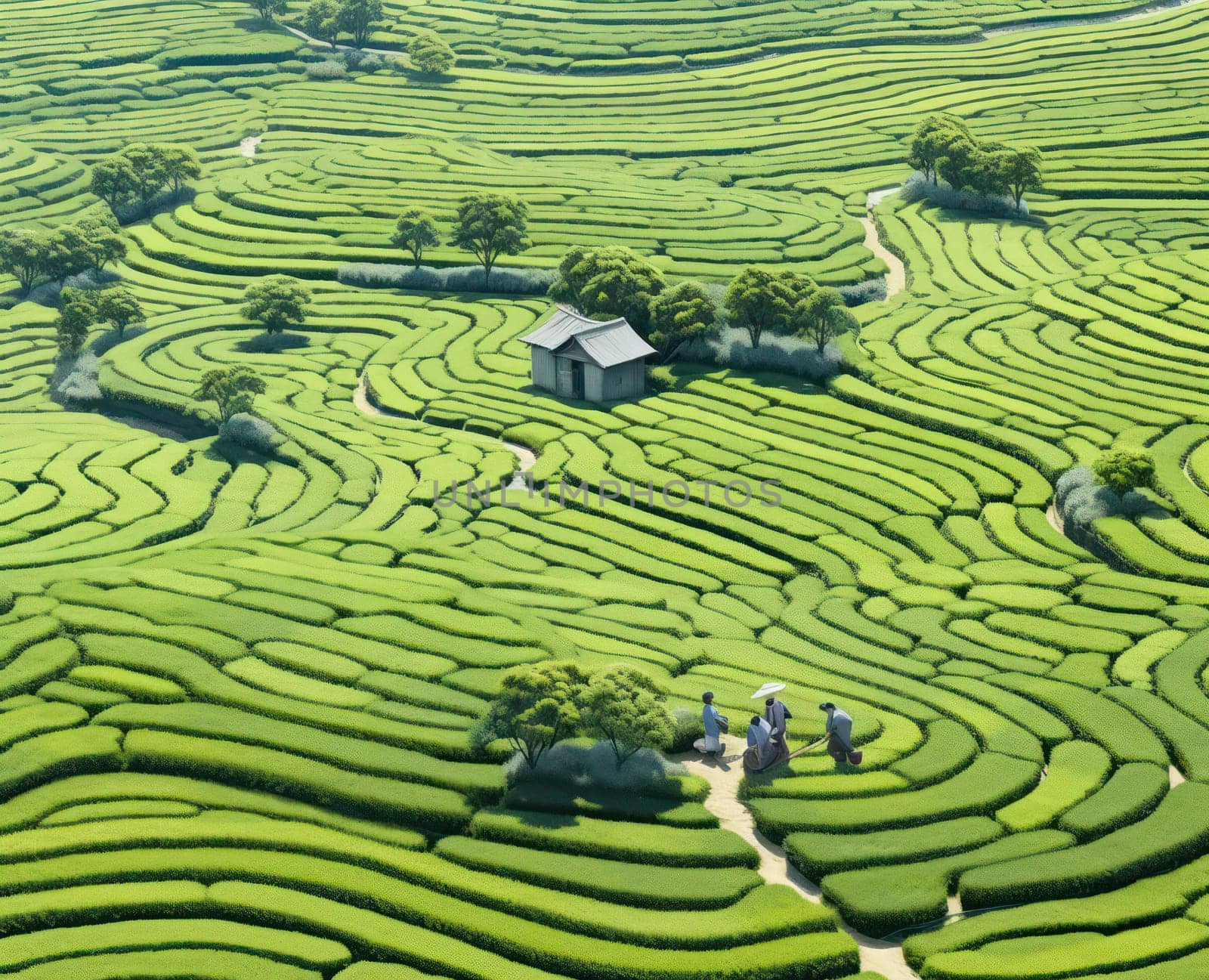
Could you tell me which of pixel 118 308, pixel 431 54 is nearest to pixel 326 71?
pixel 431 54

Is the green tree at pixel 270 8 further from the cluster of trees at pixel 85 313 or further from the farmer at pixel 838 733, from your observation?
the farmer at pixel 838 733

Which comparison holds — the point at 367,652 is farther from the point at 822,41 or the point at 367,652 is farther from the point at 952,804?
the point at 822,41

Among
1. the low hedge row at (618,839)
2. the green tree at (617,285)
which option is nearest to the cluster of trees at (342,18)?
the green tree at (617,285)

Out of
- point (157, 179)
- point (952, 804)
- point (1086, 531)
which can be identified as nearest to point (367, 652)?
point (952, 804)

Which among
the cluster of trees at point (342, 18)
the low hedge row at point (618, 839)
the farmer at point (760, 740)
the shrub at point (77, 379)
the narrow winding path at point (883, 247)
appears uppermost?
the cluster of trees at point (342, 18)

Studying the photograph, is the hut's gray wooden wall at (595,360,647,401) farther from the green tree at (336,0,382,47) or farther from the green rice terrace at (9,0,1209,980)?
the green tree at (336,0,382,47)

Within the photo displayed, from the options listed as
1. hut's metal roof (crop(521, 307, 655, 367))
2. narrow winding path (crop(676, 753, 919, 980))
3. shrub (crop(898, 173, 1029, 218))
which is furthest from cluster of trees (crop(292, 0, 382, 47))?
narrow winding path (crop(676, 753, 919, 980))
